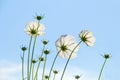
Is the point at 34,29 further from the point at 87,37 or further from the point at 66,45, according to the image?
the point at 87,37

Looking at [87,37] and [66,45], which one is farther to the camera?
[87,37]

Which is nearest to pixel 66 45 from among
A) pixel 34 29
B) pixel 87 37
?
pixel 87 37

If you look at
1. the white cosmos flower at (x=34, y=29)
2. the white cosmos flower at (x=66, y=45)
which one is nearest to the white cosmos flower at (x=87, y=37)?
the white cosmos flower at (x=66, y=45)

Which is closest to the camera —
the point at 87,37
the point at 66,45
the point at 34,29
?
the point at 66,45

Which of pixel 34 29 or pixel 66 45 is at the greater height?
pixel 34 29

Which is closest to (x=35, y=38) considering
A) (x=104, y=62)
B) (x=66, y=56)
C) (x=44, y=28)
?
(x=44, y=28)

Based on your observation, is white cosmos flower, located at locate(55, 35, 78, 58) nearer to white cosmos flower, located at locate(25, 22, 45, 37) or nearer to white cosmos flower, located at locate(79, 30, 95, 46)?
white cosmos flower, located at locate(79, 30, 95, 46)
